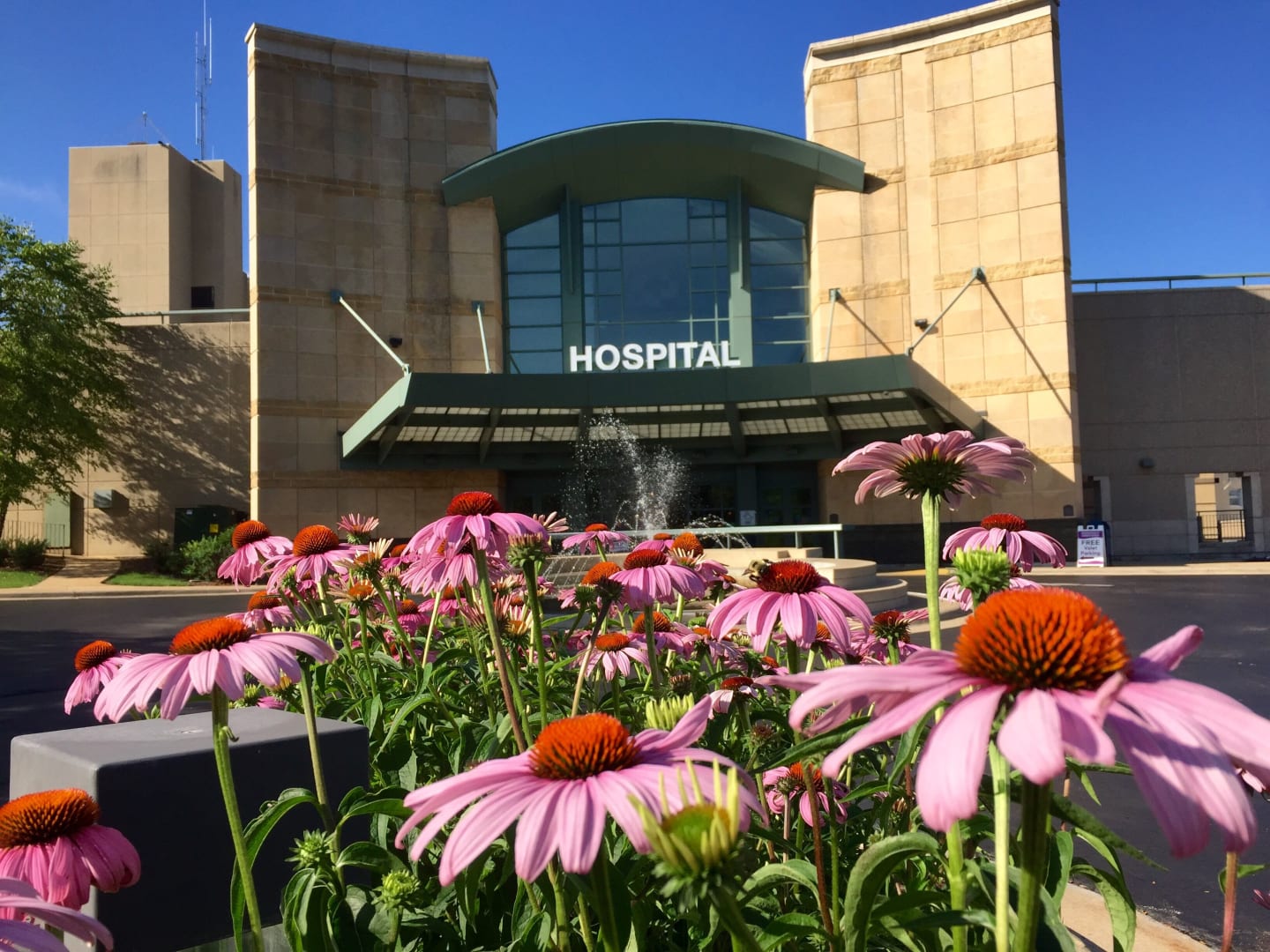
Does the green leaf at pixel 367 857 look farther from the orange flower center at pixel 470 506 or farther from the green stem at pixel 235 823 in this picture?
the orange flower center at pixel 470 506

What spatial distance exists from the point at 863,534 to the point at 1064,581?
644 centimetres

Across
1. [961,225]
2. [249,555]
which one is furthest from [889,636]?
[961,225]

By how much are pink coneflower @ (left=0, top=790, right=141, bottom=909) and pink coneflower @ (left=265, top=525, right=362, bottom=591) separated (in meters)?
1.57

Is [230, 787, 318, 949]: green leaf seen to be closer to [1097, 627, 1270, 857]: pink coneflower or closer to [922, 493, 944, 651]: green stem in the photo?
[922, 493, 944, 651]: green stem

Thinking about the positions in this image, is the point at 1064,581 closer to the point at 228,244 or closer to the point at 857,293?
the point at 857,293

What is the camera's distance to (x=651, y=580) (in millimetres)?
2559

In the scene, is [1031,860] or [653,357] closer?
[1031,860]

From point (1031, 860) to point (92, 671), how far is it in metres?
3.11

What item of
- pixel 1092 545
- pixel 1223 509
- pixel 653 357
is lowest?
pixel 1092 545

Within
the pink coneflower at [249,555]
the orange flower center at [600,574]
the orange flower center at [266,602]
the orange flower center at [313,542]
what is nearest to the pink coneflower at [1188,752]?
the orange flower center at [600,574]

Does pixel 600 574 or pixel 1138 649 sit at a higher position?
pixel 600 574

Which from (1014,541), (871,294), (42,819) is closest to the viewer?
(42,819)

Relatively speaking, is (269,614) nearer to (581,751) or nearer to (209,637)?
(209,637)

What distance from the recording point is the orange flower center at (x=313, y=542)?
10.1 ft
